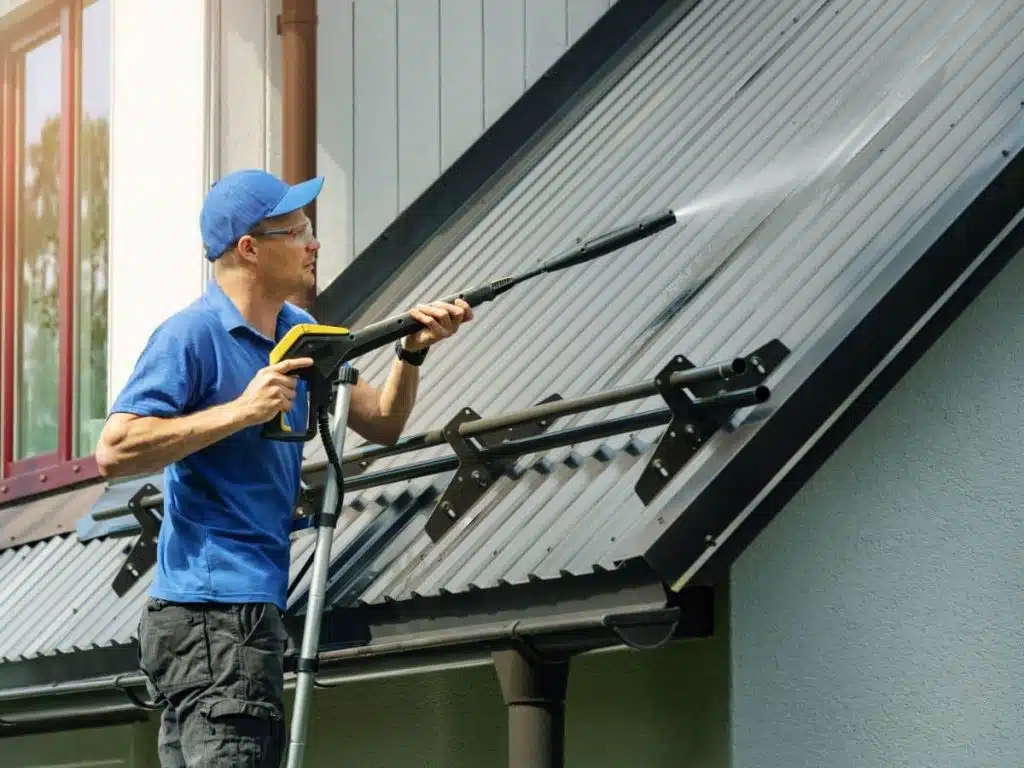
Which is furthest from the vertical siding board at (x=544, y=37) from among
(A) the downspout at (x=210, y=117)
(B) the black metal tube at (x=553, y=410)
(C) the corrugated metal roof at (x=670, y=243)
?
(B) the black metal tube at (x=553, y=410)

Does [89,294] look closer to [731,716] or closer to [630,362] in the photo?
[630,362]

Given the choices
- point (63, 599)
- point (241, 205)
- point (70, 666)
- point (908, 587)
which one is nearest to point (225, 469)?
point (241, 205)

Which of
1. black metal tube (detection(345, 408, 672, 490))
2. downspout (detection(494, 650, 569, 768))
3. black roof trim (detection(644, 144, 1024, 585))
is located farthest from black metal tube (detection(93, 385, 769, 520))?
downspout (detection(494, 650, 569, 768))

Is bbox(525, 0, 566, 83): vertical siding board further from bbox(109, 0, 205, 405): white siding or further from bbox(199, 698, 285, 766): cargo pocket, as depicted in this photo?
bbox(199, 698, 285, 766): cargo pocket

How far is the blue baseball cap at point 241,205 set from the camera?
584cm

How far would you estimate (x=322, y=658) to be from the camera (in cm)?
633

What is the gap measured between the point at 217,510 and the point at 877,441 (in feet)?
5.63

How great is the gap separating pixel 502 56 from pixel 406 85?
46 cm

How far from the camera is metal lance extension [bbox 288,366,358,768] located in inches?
201

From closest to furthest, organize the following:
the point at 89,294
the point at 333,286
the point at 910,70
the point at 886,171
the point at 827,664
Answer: the point at 827,664 → the point at 886,171 → the point at 910,70 → the point at 333,286 → the point at 89,294

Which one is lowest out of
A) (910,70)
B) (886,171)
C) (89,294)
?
(886,171)

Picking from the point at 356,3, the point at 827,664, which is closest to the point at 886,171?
the point at 827,664

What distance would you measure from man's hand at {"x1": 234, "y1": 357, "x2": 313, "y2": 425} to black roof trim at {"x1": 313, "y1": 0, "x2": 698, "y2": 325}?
302 cm

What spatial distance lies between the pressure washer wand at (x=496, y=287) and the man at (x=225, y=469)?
0.19 ft
